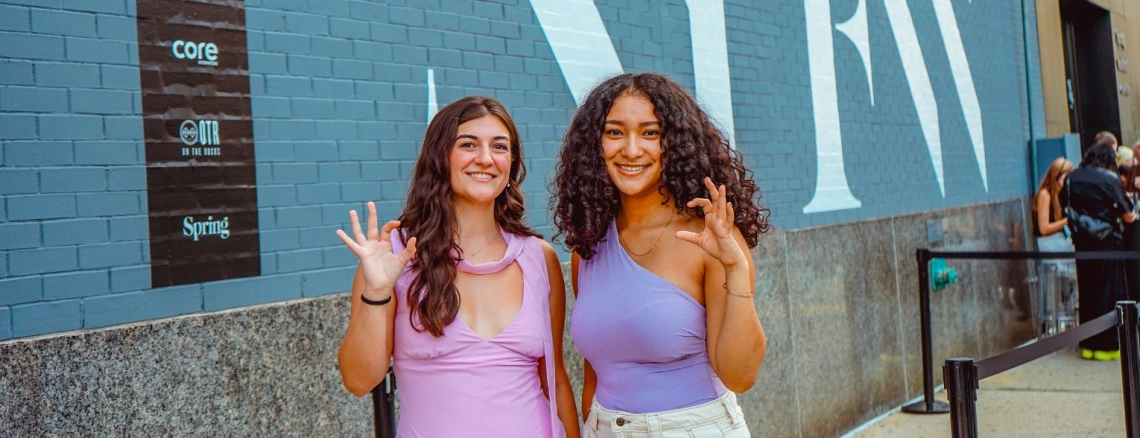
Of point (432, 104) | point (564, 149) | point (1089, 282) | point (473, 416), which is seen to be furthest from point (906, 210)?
point (473, 416)

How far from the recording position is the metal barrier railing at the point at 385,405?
9.47ft

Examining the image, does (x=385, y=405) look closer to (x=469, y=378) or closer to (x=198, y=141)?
(x=469, y=378)

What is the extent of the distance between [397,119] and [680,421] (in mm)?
2084

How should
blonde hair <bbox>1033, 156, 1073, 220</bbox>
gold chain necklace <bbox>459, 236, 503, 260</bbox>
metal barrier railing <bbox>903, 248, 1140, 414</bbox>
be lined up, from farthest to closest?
1. blonde hair <bbox>1033, 156, 1073, 220</bbox>
2. metal barrier railing <bbox>903, 248, 1140, 414</bbox>
3. gold chain necklace <bbox>459, 236, 503, 260</bbox>

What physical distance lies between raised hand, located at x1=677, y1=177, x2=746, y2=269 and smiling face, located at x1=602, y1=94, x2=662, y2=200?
0.24 metres

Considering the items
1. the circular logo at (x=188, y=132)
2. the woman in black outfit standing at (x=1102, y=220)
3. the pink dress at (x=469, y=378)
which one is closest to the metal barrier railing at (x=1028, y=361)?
the pink dress at (x=469, y=378)

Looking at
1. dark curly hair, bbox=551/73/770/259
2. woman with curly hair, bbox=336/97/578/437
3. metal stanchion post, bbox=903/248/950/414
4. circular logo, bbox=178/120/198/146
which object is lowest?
metal stanchion post, bbox=903/248/950/414

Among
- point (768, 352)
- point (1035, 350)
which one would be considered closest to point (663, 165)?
point (1035, 350)

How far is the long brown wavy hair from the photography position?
2.56 m

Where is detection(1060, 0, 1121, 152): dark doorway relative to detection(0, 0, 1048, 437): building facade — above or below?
above

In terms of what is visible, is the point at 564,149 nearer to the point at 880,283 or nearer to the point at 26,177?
the point at 26,177

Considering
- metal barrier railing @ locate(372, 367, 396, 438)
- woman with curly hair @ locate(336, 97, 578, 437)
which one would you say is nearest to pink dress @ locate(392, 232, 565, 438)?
woman with curly hair @ locate(336, 97, 578, 437)

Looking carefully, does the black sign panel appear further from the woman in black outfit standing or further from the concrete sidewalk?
the woman in black outfit standing

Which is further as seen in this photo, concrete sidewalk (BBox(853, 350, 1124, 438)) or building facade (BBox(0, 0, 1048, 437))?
concrete sidewalk (BBox(853, 350, 1124, 438))
